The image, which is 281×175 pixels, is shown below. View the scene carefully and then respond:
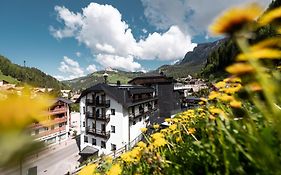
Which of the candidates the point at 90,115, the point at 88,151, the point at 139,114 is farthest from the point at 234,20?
the point at 90,115

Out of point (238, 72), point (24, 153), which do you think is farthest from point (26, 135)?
point (238, 72)

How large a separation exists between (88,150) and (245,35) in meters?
31.6

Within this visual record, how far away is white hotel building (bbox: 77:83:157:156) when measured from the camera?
92.4 ft

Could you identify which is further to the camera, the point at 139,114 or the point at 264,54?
the point at 139,114

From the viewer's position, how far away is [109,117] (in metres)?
29.1

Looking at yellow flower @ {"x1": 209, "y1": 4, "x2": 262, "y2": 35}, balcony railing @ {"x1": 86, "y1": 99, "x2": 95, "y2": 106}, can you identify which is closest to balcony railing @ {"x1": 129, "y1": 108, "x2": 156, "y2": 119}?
balcony railing @ {"x1": 86, "y1": 99, "x2": 95, "y2": 106}

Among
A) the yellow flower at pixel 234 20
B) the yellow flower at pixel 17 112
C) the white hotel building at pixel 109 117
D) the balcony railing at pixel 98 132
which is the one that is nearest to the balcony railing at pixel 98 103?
the white hotel building at pixel 109 117

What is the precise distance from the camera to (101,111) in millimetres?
29906

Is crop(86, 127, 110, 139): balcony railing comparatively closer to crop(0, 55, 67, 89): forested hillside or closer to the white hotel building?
the white hotel building

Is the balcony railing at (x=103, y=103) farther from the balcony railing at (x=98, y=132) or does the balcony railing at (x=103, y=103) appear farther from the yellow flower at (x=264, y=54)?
the yellow flower at (x=264, y=54)

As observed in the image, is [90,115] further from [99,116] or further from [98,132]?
[98,132]

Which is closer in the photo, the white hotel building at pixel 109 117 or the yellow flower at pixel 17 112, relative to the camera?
the yellow flower at pixel 17 112

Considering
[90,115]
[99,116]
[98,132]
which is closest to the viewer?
[99,116]

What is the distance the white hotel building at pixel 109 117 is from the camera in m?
28.2
